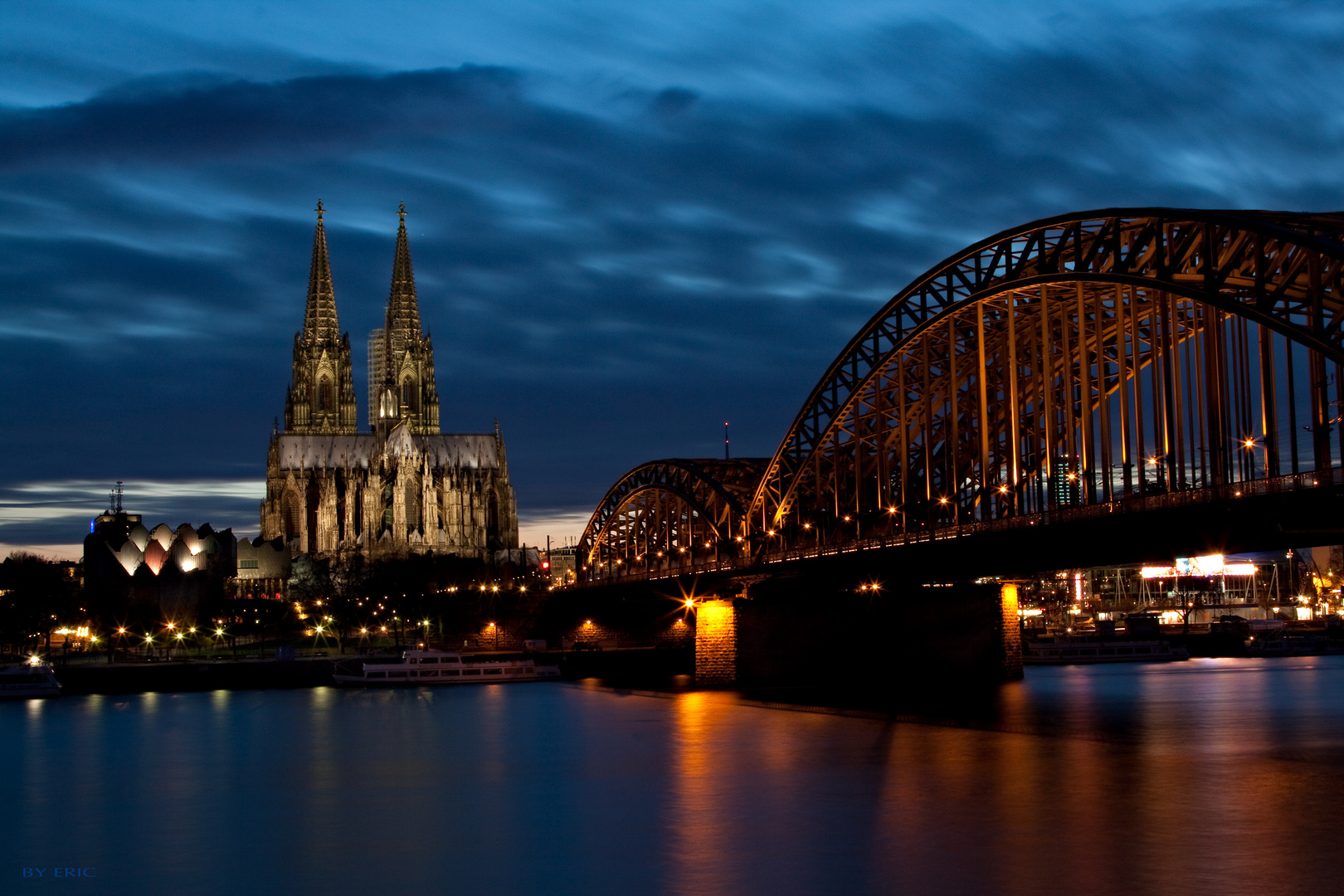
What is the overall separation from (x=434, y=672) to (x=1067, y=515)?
62.9 metres

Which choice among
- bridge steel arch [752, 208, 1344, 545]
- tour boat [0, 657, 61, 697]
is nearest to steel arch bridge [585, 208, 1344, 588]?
bridge steel arch [752, 208, 1344, 545]

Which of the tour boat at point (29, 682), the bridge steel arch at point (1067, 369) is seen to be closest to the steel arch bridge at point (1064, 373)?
the bridge steel arch at point (1067, 369)

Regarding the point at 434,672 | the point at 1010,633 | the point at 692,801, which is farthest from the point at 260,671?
the point at 692,801

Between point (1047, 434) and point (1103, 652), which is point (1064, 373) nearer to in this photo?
point (1047, 434)

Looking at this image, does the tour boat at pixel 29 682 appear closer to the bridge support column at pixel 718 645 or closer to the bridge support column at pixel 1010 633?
the bridge support column at pixel 718 645

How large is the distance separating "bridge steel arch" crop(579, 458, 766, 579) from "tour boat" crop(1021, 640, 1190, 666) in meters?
27.6

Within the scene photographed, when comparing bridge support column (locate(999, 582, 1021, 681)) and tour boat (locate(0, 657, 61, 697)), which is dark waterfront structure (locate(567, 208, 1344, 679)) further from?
tour boat (locate(0, 657, 61, 697))

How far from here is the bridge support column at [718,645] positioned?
330ft

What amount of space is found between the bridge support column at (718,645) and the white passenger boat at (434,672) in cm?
1955

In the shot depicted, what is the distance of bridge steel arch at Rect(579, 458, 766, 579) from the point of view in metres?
126

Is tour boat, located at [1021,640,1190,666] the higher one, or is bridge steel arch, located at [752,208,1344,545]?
bridge steel arch, located at [752,208,1344,545]

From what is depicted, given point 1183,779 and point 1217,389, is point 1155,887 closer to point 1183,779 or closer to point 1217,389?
point 1183,779

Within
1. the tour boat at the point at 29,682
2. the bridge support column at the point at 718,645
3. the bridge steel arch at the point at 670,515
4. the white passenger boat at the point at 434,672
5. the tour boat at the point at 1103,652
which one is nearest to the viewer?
the bridge support column at the point at 718,645

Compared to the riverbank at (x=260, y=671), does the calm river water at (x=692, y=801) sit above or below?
below
